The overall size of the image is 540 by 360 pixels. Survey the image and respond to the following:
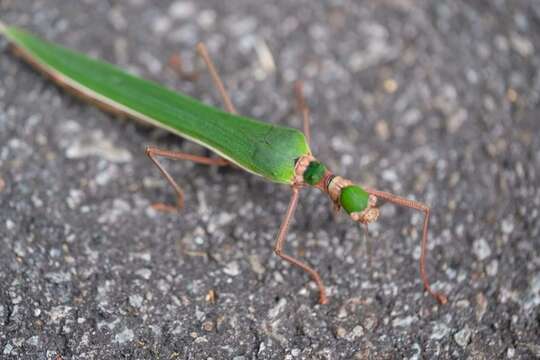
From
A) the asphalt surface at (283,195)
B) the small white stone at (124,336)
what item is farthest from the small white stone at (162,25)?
the small white stone at (124,336)

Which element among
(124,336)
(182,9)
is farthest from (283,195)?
(182,9)

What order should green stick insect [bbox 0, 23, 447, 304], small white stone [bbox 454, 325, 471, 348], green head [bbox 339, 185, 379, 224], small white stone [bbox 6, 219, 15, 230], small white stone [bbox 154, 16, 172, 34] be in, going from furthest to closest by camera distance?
small white stone [bbox 154, 16, 172, 34], small white stone [bbox 6, 219, 15, 230], green stick insect [bbox 0, 23, 447, 304], green head [bbox 339, 185, 379, 224], small white stone [bbox 454, 325, 471, 348]

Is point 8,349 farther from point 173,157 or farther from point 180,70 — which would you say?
point 180,70

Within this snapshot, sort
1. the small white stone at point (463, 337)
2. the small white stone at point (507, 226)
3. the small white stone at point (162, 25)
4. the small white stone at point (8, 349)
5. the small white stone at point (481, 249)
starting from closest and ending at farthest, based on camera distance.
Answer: the small white stone at point (8, 349)
the small white stone at point (463, 337)
the small white stone at point (481, 249)
the small white stone at point (507, 226)
the small white stone at point (162, 25)

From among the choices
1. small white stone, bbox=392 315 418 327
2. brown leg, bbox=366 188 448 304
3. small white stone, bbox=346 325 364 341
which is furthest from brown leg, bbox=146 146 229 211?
small white stone, bbox=392 315 418 327

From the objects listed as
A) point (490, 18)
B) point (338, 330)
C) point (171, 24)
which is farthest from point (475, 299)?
point (171, 24)

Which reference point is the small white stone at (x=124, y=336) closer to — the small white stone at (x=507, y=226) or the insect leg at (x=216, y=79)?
the insect leg at (x=216, y=79)

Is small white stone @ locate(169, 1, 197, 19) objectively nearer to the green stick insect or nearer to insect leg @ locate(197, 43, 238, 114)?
insect leg @ locate(197, 43, 238, 114)
